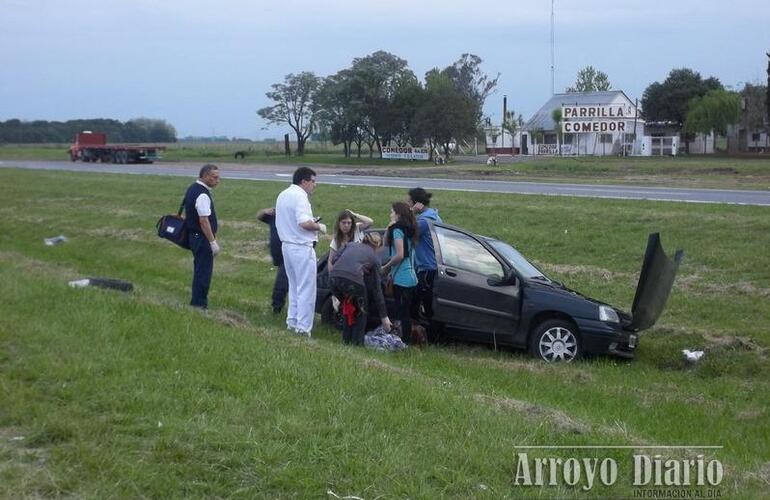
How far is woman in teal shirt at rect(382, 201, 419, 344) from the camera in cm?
1020

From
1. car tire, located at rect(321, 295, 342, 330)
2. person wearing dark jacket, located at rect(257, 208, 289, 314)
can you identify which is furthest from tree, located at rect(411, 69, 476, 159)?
car tire, located at rect(321, 295, 342, 330)

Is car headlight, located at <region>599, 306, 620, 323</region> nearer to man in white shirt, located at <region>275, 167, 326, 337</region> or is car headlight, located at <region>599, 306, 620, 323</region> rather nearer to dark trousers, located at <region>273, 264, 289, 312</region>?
man in white shirt, located at <region>275, 167, 326, 337</region>

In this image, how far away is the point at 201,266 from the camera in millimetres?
10781

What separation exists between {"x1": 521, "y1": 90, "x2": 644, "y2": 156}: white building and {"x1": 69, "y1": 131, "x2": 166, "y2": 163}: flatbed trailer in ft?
91.1

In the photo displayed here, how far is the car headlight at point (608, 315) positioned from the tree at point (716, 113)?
67208 mm

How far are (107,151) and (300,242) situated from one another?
55.6 m

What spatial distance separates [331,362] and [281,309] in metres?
4.98

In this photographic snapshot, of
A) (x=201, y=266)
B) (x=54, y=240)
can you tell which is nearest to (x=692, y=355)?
(x=201, y=266)

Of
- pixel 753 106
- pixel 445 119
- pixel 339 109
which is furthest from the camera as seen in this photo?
pixel 339 109

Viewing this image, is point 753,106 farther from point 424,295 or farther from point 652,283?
point 424,295

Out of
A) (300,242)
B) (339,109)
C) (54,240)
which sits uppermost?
(339,109)

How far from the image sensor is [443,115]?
6581 centimetres

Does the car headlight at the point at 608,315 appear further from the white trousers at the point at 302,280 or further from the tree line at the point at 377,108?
the tree line at the point at 377,108

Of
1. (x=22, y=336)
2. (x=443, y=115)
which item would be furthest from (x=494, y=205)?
(x=443, y=115)
